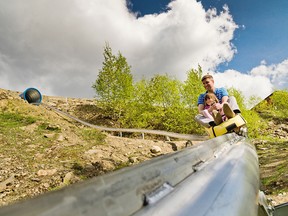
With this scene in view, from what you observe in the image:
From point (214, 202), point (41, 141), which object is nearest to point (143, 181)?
point (214, 202)

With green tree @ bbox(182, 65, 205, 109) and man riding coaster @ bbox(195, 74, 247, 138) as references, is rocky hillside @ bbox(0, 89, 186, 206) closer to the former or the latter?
man riding coaster @ bbox(195, 74, 247, 138)

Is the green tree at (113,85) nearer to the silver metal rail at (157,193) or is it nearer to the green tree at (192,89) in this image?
the green tree at (192,89)

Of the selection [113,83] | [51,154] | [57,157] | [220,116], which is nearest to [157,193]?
[220,116]

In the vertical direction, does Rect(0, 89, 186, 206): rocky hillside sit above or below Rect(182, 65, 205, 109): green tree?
below

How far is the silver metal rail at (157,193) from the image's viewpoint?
0.45m

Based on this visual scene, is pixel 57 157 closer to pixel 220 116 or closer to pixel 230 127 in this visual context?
pixel 220 116

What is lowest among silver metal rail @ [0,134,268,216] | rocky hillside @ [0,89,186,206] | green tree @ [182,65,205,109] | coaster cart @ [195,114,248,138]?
silver metal rail @ [0,134,268,216]

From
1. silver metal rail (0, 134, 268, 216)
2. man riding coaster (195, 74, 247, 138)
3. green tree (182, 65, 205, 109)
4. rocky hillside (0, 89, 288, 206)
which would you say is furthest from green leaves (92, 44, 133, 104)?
silver metal rail (0, 134, 268, 216)

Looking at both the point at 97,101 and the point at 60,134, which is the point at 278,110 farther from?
the point at 60,134

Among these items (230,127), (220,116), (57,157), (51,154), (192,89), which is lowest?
(230,127)

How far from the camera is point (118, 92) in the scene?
24.5 m

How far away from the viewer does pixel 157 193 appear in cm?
74

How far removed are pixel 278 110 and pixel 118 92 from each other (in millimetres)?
32095

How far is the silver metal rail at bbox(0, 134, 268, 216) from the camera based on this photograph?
17.5 inches
